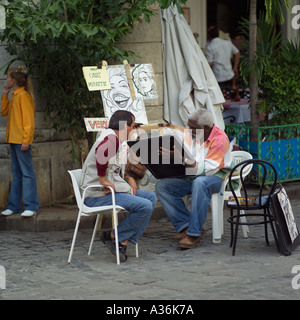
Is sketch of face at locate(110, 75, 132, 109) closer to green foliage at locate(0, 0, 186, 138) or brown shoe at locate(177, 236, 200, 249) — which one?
green foliage at locate(0, 0, 186, 138)

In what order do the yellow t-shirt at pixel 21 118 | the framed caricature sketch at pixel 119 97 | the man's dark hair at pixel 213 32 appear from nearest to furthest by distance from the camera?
→ the framed caricature sketch at pixel 119 97 < the yellow t-shirt at pixel 21 118 < the man's dark hair at pixel 213 32

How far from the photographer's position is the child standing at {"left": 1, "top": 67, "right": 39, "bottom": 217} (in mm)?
8500

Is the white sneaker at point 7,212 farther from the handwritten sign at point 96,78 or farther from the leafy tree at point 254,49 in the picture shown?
the leafy tree at point 254,49

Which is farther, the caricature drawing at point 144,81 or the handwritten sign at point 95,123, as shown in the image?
the caricature drawing at point 144,81

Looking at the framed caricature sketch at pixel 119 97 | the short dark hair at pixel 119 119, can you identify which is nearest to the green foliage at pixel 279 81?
the framed caricature sketch at pixel 119 97

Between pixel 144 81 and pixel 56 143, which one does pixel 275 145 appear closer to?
pixel 144 81

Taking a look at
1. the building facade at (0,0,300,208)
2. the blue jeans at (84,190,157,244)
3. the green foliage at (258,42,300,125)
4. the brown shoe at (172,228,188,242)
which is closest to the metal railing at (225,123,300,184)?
the green foliage at (258,42,300,125)

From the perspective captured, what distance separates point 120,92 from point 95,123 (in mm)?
477

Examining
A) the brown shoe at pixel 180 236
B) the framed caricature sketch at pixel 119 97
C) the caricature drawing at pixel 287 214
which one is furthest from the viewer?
the framed caricature sketch at pixel 119 97

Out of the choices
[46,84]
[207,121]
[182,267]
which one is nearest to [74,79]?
[46,84]

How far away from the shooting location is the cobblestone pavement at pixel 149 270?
5812 millimetres

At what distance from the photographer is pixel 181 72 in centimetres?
951

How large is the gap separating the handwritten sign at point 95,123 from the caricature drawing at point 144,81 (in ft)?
1.79

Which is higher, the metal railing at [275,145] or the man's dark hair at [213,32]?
the man's dark hair at [213,32]
